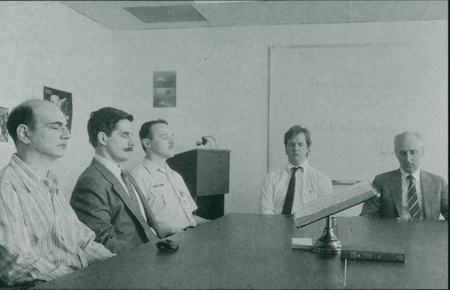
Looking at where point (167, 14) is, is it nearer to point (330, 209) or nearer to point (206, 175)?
point (206, 175)

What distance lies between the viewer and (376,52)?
16.9 ft

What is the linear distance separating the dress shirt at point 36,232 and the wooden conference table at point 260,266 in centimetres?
29

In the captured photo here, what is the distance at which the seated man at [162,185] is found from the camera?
370 cm

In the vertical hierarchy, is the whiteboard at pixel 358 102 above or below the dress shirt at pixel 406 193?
above

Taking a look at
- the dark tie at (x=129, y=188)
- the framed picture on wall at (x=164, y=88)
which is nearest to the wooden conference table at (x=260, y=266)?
the dark tie at (x=129, y=188)

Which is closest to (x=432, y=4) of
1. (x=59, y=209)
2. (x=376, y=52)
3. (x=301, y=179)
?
(x=376, y=52)

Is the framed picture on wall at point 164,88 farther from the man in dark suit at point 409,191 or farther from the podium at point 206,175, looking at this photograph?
the man in dark suit at point 409,191

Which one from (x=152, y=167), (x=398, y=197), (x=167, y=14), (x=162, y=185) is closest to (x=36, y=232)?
(x=162, y=185)

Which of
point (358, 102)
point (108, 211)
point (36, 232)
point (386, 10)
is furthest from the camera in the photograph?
point (358, 102)

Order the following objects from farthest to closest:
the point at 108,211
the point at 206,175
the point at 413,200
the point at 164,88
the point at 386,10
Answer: the point at 164,88 → the point at 386,10 → the point at 206,175 → the point at 413,200 → the point at 108,211

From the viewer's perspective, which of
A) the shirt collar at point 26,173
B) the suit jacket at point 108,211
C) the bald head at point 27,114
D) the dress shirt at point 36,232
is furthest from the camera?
the suit jacket at point 108,211

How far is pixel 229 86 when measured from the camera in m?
5.43

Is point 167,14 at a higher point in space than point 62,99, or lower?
higher

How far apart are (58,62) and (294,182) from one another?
7.48 ft
